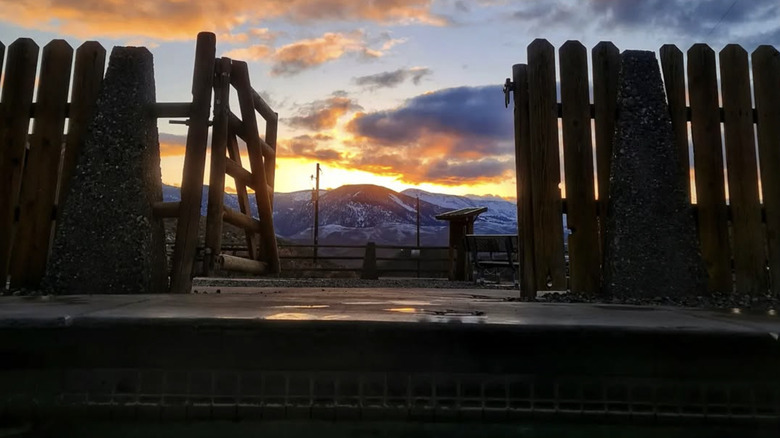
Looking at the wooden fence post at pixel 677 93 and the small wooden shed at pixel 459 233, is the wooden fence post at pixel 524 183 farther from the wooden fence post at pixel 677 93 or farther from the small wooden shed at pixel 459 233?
the small wooden shed at pixel 459 233

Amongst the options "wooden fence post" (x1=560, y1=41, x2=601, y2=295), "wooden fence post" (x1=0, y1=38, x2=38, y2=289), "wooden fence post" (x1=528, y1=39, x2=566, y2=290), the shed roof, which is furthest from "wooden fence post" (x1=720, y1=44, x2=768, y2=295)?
the shed roof

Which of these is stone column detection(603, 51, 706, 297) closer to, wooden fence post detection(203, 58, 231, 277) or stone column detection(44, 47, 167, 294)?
wooden fence post detection(203, 58, 231, 277)

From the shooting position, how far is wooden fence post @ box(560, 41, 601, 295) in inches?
148

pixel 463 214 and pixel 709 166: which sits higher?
pixel 463 214

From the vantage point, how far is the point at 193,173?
4.05 metres

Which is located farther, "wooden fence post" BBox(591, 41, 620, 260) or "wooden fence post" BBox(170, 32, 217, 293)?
"wooden fence post" BBox(170, 32, 217, 293)

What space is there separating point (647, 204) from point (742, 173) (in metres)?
1.01

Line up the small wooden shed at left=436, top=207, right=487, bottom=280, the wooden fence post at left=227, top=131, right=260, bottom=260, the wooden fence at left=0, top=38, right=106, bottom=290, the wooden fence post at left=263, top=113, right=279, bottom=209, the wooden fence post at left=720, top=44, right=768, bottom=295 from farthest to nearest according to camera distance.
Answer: the small wooden shed at left=436, top=207, right=487, bottom=280 < the wooden fence post at left=263, top=113, right=279, bottom=209 < the wooden fence post at left=227, top=131, right=260, bottom=260 < the wooden fence at left=0, top=38, right=106, bottom=290 < the wooden fence post at left=720, top=44, right=768, bottom=295

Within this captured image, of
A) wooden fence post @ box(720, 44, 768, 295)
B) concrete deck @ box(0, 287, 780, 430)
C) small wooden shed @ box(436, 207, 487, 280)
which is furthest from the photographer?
small wooden shed @ box(436, 207, 487, 280)

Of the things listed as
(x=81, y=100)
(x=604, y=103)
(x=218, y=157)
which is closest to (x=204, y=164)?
(x=218, y=157)

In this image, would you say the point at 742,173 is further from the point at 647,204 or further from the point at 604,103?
the point at 604,103

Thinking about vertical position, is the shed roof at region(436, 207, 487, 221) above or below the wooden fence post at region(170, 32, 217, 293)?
above

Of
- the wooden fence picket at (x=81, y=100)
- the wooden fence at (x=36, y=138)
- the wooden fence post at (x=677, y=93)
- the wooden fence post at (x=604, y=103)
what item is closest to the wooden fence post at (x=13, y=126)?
the wooden fence at (x=36, y=138)

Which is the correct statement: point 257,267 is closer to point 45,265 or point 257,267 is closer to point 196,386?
point 45,265
